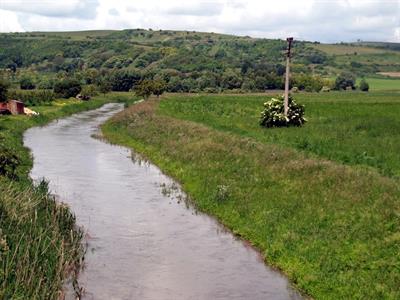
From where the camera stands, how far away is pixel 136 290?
20.4 meters

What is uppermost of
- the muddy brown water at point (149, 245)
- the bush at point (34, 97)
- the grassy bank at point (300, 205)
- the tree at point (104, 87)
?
the grassy bank at point (300, 205)

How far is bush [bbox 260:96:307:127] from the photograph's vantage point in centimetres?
5669

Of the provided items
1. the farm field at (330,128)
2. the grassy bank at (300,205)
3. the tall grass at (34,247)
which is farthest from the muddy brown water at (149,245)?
the farm field at (330,128)

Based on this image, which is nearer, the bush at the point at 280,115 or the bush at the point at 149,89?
the bush at the point at 280,115

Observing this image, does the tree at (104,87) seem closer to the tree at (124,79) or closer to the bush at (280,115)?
the tree at (124,79)

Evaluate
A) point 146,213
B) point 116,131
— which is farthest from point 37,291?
point 116,131

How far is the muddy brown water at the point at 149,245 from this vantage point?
20766 millimetres

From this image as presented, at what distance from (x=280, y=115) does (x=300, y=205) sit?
29.2 metres

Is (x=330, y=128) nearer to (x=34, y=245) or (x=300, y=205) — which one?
(x=300, y=205)

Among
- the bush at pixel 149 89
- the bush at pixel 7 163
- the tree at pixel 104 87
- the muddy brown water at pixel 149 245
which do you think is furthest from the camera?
the tree at pixel 104 87

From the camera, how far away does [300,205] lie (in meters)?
28.0

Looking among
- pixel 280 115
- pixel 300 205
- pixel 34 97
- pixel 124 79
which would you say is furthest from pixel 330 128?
pixel 124 79

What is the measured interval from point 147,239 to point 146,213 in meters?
4.79

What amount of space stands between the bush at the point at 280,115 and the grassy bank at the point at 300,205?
6.11 metres
